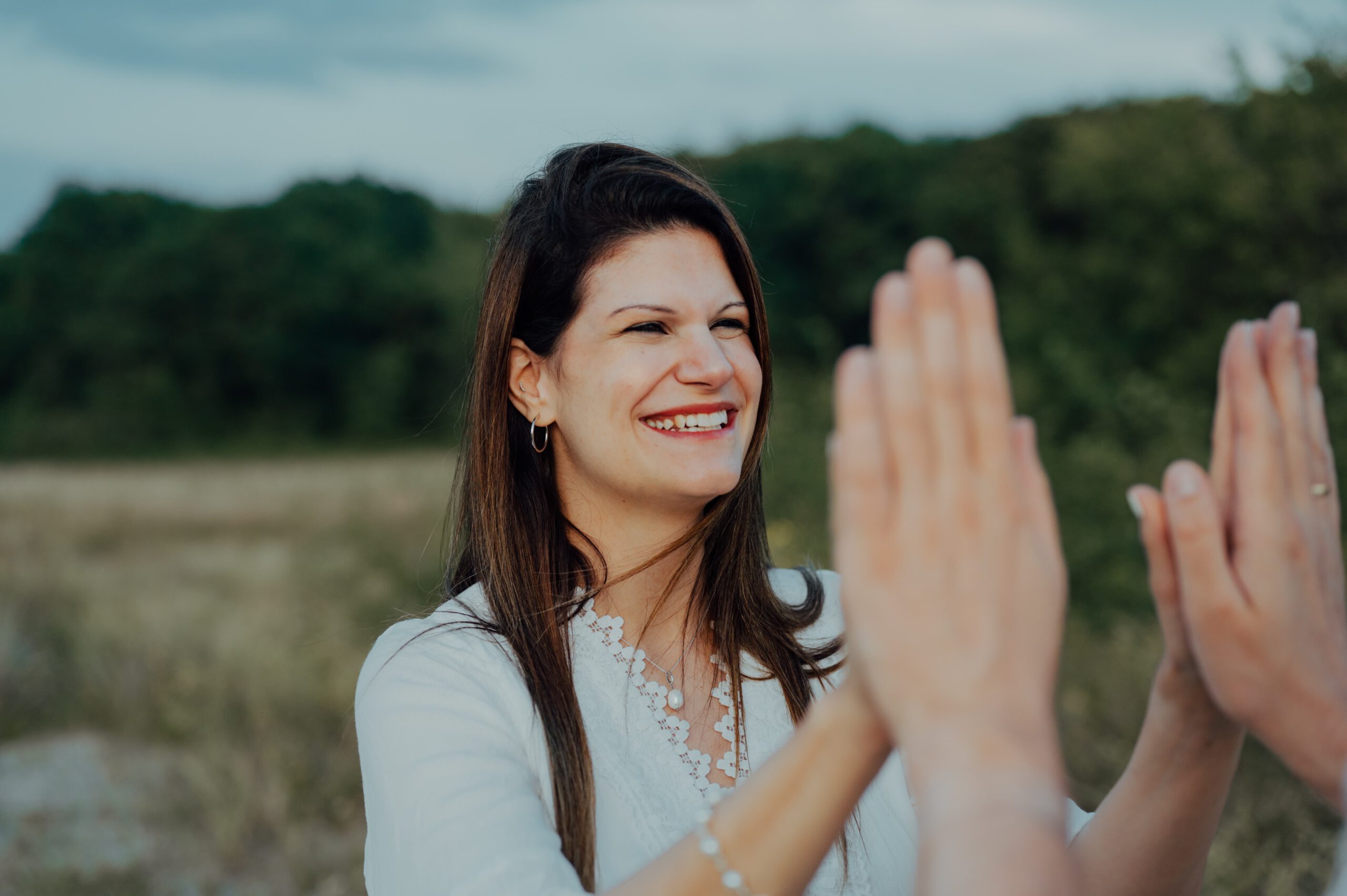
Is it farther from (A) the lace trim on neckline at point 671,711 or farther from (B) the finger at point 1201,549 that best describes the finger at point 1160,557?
(A) the lace trim on neckline at point 671,711

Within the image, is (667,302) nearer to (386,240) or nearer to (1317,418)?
(1317,418)

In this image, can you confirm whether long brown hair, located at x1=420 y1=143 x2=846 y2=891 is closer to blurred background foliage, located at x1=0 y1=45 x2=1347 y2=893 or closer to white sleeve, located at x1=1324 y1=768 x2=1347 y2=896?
blurred background foliage, located at x1=0 y1=45 x2=1347 y2=893

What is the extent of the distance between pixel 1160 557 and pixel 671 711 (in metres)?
1.27

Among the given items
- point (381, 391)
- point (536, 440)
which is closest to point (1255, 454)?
point (536, 440)

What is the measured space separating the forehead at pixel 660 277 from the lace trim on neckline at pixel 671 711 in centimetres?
66

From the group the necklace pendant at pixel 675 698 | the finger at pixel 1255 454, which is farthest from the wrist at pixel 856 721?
the necklace pendant at pixel 675 698

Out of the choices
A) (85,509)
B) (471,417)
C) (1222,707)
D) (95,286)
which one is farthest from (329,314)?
(1222,707)

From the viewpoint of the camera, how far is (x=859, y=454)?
0.97 metres

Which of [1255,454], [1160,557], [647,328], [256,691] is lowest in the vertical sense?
[256,691]

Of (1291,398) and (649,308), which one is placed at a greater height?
(649,308)

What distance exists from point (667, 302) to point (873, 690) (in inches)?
55.2

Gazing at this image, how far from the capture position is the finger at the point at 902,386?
954mm

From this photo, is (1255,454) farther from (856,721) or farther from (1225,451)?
(856,721)

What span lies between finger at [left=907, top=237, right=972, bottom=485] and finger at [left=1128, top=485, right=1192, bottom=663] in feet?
0.97
